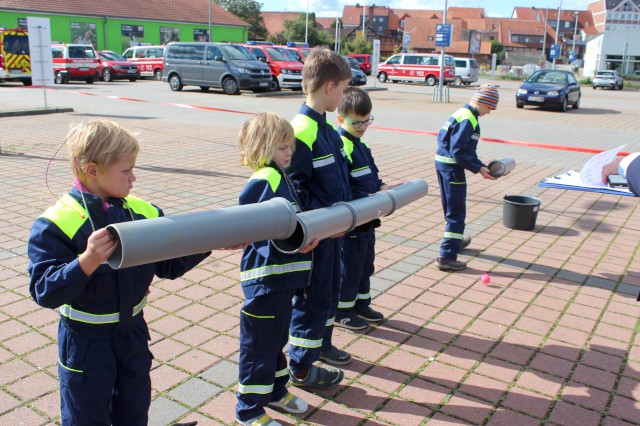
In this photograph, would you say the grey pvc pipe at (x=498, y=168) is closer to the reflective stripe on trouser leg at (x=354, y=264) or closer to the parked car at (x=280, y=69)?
the reflective stripe on trouser leg at (x=354, y=264)

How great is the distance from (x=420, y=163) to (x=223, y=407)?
7.73 metres

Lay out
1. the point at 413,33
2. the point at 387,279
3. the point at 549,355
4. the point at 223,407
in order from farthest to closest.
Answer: the point at 413,33, the point at 387,279, the point at 549,355, the point at 223,407

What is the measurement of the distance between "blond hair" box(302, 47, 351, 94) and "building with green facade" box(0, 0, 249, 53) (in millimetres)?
42619

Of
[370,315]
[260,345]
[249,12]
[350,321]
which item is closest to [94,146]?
[260,345]

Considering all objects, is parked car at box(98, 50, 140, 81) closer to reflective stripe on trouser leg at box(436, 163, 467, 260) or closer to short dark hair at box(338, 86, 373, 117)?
reflective stripe on trouser leg at box(436, 163, 467, 260)

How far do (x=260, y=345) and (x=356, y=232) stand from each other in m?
A: 1.15

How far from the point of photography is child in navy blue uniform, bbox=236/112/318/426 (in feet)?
9.12

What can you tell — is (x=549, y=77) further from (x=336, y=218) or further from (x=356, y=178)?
(x=336, y=218)

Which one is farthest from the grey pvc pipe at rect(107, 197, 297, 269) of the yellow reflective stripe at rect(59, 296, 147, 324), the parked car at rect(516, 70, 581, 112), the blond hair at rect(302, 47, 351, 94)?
the parked car at rect(516, 70, 581, 112)

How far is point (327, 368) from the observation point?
347 cm

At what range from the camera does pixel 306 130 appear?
10.5ft

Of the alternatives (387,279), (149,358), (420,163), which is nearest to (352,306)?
(387,279)

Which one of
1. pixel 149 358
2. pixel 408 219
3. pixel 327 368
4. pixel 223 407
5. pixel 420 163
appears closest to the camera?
pixel 149 358

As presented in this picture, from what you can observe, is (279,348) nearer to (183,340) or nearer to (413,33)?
(183,340)
